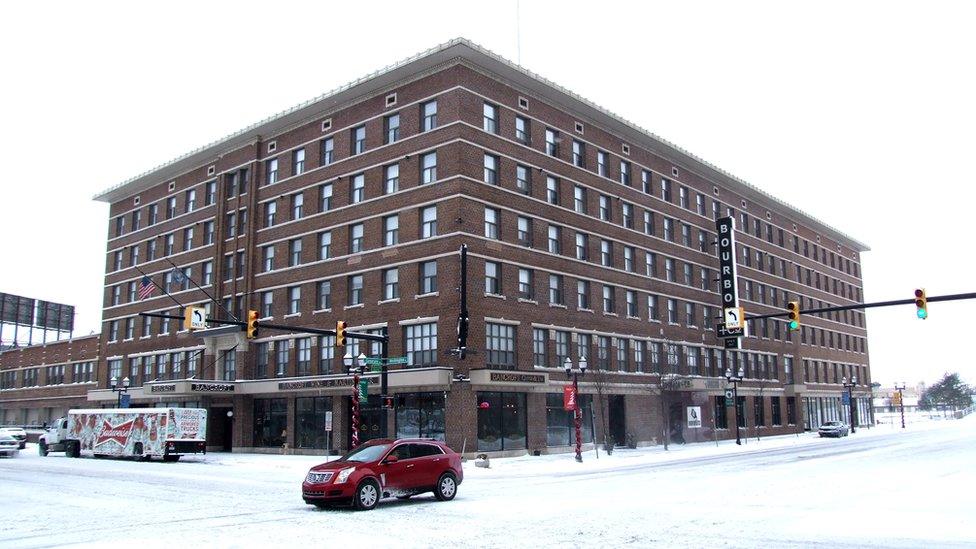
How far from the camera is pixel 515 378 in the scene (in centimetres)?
4128

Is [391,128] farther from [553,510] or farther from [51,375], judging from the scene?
[51,375]

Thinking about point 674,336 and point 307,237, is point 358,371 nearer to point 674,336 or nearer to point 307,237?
point 307,237

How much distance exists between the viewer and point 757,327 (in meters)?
68.6

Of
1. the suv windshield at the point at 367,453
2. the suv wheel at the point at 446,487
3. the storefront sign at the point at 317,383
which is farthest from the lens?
the storefront sign at the point at 317,383

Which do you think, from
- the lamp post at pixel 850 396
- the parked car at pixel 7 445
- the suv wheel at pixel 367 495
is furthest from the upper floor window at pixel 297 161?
the lamp post at pixel 850 396

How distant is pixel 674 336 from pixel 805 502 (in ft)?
126

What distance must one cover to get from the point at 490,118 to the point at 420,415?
1637 centimetres

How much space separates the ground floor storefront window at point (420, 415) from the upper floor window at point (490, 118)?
14.5 m

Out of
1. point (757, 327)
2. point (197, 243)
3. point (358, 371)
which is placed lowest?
point (358, 371)

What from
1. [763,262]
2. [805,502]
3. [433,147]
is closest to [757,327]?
[763,262]

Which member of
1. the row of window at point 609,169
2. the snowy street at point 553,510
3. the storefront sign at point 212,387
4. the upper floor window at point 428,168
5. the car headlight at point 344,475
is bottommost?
the snowy street at point 553,510

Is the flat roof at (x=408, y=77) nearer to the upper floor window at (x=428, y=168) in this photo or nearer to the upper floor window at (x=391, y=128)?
the upper floor window at (x=391, y=128)

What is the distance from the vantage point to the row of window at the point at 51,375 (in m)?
74.2

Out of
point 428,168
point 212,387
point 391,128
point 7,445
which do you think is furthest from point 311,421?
point 7,445
